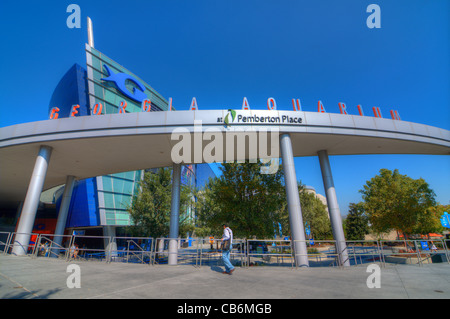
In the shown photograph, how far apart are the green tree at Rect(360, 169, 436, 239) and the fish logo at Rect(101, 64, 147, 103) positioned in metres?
41.9

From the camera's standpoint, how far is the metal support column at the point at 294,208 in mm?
9594

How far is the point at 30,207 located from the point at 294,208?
49.4 ft

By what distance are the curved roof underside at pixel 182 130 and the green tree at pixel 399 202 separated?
23.8 ft

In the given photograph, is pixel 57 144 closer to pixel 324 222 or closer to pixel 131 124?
pixel 131 124

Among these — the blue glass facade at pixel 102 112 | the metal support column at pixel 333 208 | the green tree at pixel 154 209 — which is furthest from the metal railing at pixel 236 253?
the blue glass facade at pixel 102 112

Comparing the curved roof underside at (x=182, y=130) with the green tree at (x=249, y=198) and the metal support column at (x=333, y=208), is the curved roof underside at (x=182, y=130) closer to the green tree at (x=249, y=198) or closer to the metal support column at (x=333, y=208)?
the metal support column at (x=333, y=208)

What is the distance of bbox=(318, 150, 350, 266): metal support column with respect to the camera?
11445 mm

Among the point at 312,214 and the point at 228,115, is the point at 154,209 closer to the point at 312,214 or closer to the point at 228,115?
the point at 228,115

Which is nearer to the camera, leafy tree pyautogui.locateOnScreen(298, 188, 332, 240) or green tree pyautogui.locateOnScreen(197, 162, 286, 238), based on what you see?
green tree pyautogui.locateOnScreen(197, 162, 286, 238)

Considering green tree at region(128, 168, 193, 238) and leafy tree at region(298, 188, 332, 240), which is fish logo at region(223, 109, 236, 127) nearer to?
green tree at region(128, 168, 193, 238)

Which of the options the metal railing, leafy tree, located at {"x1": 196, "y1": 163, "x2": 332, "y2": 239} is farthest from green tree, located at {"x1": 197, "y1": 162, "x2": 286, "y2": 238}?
the metal railing

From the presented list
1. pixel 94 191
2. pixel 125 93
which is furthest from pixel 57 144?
pixel 125 93
